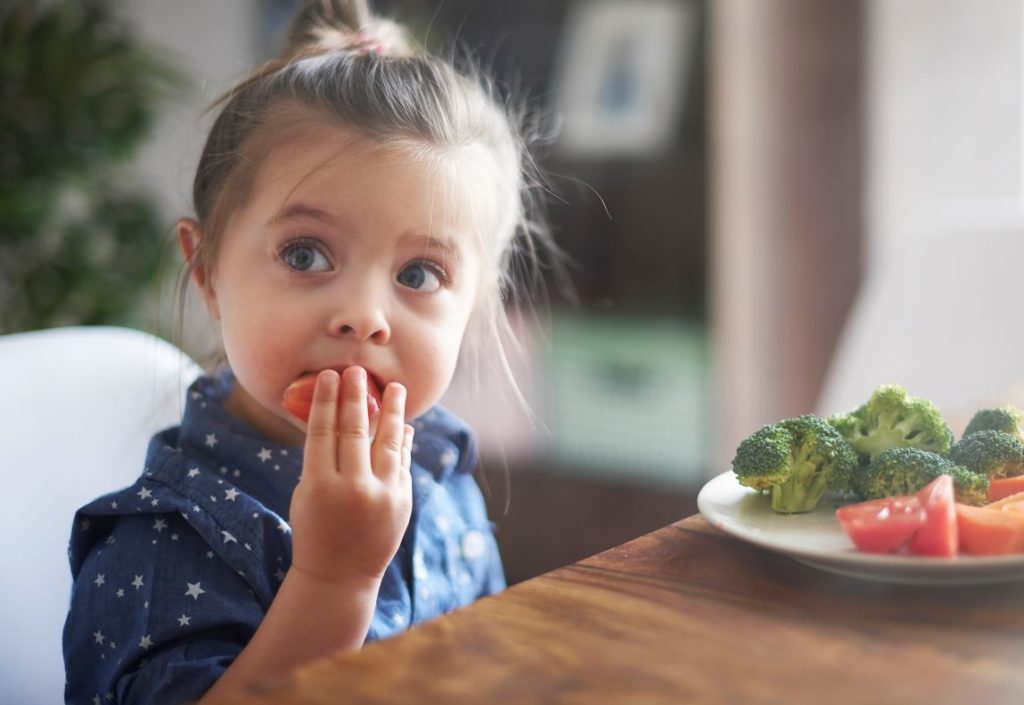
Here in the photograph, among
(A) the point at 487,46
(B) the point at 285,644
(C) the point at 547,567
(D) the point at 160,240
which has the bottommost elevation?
(C) the point at 547,567

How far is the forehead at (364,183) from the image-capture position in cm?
96

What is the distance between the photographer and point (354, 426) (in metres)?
0.83

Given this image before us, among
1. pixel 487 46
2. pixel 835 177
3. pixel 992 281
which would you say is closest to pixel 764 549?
pixel 992 281

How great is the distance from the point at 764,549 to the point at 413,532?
457mm

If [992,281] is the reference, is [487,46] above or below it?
above

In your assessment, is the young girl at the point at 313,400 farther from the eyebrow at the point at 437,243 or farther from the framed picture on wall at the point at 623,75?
the framed picture on wall at the point at 623,75

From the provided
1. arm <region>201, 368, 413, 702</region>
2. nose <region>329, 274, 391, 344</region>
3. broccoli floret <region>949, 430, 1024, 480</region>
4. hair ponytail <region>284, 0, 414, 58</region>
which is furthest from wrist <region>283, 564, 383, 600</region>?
hair ponytail <region>284, 0, 414, 58</region>

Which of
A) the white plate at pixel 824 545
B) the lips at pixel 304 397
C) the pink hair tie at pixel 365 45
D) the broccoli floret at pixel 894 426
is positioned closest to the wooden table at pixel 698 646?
the white plate at pixel 824 545

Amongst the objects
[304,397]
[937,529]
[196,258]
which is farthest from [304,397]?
[937,529]

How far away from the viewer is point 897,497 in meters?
0.69

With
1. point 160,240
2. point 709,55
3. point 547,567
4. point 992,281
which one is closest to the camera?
point 992,281

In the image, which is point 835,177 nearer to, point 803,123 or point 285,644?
point 803,123

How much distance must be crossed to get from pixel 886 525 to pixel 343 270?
0.50m

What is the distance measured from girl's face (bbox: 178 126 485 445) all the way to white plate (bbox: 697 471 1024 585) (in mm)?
311
